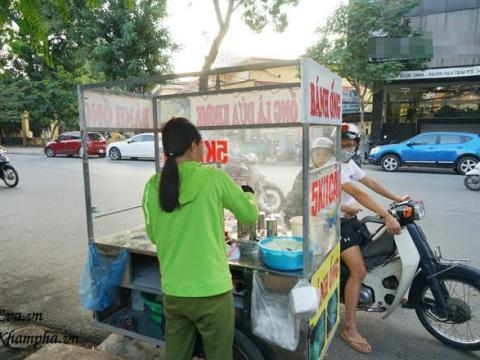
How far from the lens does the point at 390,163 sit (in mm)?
12516

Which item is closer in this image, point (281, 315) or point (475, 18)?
point (281, 315)

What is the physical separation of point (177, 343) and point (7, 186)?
9728 millimetres

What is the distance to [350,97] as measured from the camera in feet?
62.3

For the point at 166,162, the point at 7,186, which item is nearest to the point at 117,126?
the point at 166,162

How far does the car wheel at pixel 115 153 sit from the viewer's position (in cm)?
1625

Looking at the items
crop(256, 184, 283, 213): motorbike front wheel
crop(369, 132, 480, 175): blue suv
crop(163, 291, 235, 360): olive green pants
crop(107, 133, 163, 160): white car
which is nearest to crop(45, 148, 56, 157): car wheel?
crop(107, 133, 163, 160): white car

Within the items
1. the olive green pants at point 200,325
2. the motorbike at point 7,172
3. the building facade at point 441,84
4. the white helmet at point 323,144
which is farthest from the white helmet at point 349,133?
the building facade at point 441,84

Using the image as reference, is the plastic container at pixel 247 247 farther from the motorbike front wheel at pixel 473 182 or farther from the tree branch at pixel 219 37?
the tree branch at pixel 219 37

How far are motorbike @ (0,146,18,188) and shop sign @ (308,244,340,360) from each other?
9.47 metres

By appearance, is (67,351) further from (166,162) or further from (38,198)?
(38,198)

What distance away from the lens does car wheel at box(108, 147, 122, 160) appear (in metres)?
16.2

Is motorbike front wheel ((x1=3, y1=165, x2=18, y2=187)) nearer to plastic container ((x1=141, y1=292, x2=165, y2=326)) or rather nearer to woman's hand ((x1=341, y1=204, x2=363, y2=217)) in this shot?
plastic container ((x1=141, y1=292, x2=165, y2=326))

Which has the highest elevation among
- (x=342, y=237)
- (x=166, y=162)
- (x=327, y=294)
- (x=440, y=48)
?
(x=440, y=48)

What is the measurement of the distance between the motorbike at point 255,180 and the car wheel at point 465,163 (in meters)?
9.24
